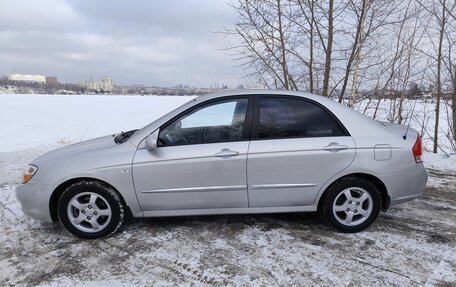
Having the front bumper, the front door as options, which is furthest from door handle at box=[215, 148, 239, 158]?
the front bumper

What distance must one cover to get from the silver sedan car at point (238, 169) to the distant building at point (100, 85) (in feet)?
329

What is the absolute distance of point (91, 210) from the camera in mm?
3459

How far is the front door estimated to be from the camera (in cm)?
336

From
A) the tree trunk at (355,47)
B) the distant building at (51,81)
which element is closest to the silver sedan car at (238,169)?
the tree trunk at (355,47)

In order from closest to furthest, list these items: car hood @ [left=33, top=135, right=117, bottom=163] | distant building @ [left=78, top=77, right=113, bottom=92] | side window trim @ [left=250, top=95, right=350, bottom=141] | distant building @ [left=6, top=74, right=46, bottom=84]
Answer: side window trim @ [left=250, top=95, right=350, bottom=141] < car hood @ [left=33, top=135, right=117, bottom=163] < distant building @ [left=78, top=77, right=113, bottom=92] < distant building @ [left=6, top=74, right=46, bottom=84]

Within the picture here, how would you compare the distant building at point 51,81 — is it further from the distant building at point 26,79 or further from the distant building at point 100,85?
the distant building at point 100,85

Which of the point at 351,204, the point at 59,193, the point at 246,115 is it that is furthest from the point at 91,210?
the point at 351,204

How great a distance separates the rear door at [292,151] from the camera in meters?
3.39

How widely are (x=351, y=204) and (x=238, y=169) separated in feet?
4.24

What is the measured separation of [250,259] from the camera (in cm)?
305

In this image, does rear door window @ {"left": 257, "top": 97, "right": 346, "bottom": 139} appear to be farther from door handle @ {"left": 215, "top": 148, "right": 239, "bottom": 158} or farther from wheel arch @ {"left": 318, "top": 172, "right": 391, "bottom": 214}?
wheel arch @ {"left": 318, "top": 172, "right": 391, "bottom": 214}

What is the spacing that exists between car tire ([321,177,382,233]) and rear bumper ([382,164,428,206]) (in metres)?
0.16

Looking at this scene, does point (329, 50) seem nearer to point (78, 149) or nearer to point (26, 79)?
point (78, 149)

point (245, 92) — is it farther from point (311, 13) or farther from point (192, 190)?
point (311, 13)
